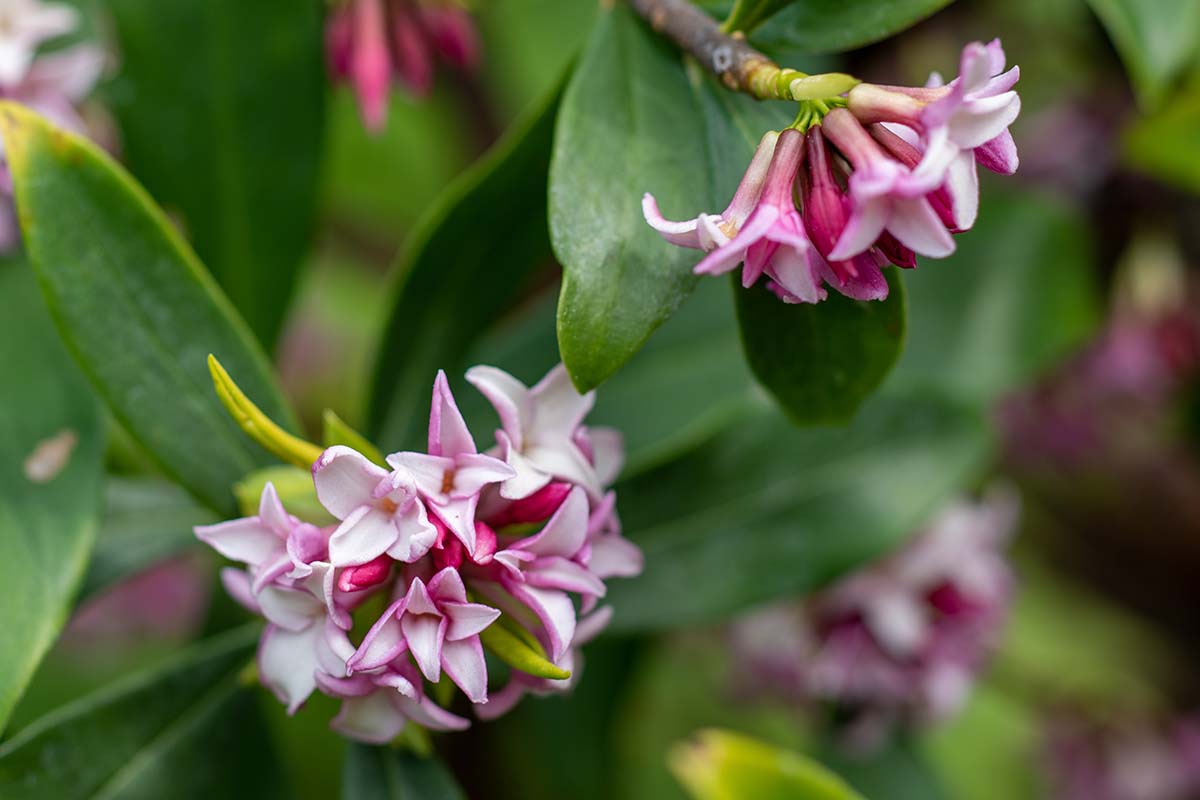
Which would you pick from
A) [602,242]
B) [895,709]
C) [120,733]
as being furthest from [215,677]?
[895,709]

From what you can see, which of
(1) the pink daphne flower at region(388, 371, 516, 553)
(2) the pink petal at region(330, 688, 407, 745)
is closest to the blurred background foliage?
(2) the pink petal at region(330, 688, 407, 745)

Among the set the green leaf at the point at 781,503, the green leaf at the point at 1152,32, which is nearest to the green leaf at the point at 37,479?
the green leaf at the point at 781,503

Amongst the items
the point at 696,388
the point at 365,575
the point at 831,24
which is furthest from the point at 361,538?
the point at 696,388

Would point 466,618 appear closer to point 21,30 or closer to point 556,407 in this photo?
point 556,407

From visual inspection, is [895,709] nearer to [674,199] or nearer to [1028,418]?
[1028,418]

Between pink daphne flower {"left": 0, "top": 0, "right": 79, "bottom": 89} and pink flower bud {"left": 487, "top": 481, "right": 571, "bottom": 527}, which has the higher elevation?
pink daphne flower {"left": 0, "top": 0, "right": 79, "bottom": 89}

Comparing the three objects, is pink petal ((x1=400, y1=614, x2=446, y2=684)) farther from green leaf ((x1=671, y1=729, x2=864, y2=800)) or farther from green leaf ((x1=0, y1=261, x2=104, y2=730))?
green leaf ((x1=671, y1=729, x2=864, y2=800))
